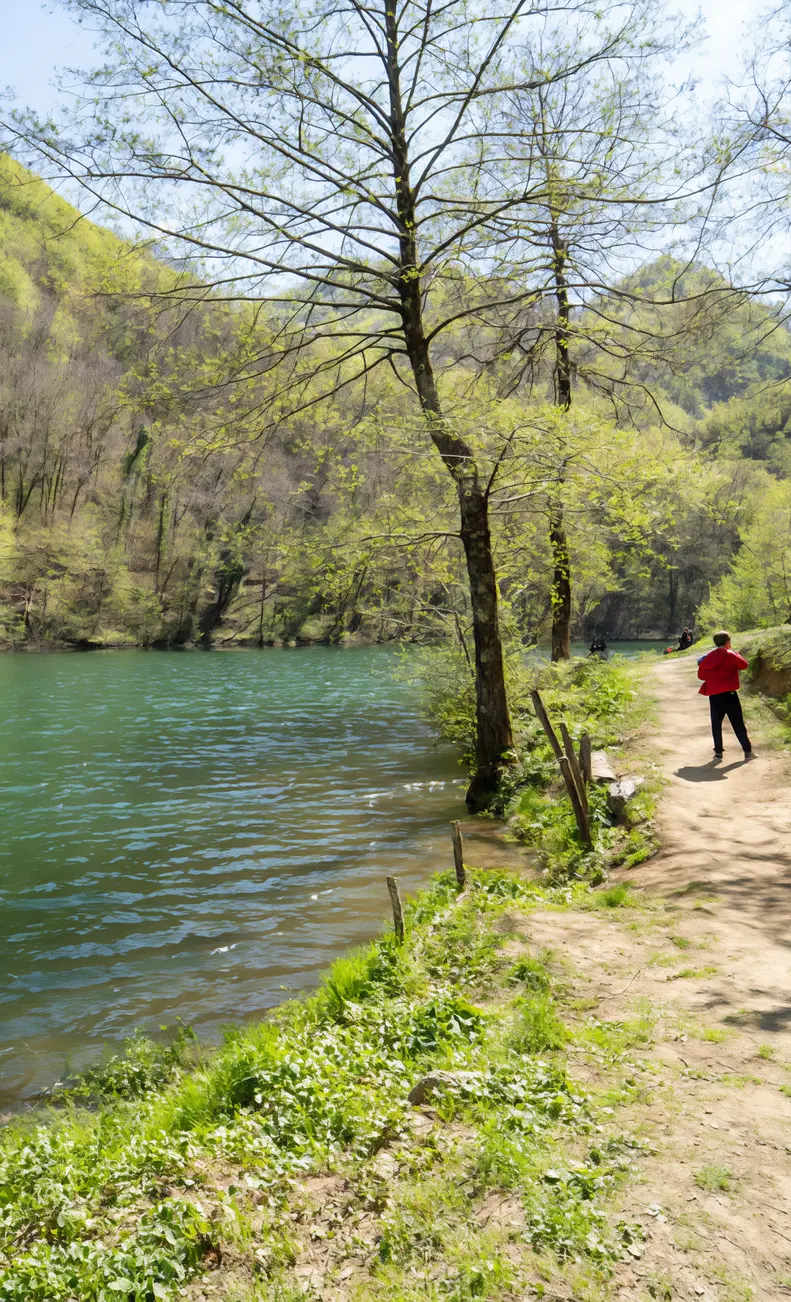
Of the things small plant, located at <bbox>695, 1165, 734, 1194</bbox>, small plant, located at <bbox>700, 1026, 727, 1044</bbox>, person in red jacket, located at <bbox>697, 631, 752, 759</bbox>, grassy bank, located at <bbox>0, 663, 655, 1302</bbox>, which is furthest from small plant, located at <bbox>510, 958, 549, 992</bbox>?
person in red jacket, located at <bbox>697, 631, 752, 759</bbox>

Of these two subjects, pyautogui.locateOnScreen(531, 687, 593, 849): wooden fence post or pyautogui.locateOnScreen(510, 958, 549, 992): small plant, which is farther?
pyautogui.locateOnScreen(531, 687, 593, 849): wooden fence post

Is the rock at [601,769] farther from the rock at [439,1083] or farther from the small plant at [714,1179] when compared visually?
the small plant at [714,1179]

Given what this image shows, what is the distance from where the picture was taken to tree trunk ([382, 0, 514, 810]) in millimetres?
11203

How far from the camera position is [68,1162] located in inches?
175

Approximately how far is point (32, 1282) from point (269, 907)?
6715mm

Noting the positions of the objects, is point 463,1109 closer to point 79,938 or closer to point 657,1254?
point 657,1254

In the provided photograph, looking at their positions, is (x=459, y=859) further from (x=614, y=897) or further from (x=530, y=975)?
(x=530, y=975)

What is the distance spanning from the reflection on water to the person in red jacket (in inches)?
177

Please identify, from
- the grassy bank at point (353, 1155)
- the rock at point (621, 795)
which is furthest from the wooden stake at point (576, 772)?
the grassy bank at point (353, 1155)

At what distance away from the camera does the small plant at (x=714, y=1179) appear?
3.61 metres

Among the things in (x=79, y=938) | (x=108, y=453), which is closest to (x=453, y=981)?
(x=79, y=938)

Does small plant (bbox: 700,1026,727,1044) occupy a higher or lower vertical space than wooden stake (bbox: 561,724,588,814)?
lower

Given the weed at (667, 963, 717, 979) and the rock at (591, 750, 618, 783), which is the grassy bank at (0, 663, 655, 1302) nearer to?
the weed at (667, 963, 717, 979)

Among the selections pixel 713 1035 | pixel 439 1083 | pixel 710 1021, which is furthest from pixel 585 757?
pixel 439 1083
